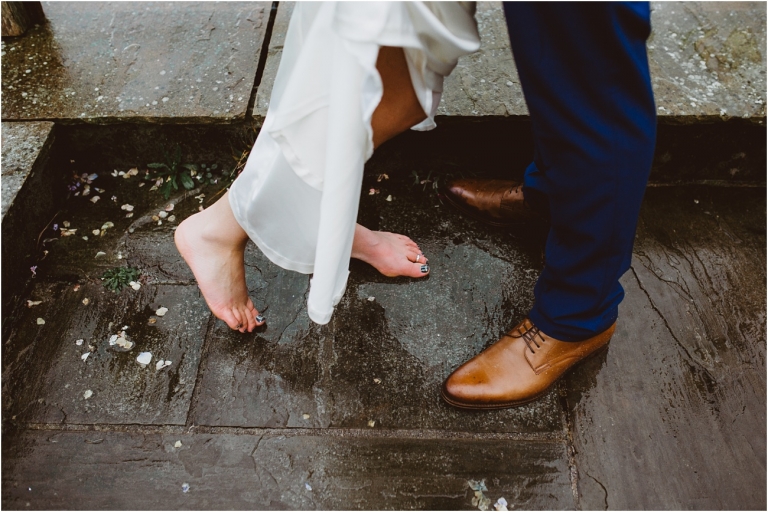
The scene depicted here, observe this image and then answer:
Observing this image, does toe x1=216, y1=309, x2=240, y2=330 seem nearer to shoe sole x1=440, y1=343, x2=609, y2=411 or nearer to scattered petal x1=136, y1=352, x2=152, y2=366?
scattered petal x1=136, y1=352, x2=152, y2=366

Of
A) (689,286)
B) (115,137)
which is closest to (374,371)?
(689,286)

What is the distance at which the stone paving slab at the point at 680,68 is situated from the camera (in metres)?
1.81

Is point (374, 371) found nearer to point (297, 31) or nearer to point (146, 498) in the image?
point (146, 498)

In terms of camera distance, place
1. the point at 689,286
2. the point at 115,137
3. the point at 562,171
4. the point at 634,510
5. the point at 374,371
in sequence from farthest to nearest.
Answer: the point at 115,137 < the point at 689,286 < the point at 374,371 < the point at 634,510 < the point at 562,171

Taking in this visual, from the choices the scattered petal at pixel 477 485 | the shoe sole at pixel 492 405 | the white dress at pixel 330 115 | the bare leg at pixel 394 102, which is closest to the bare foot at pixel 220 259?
the white dress at pixel 330 115

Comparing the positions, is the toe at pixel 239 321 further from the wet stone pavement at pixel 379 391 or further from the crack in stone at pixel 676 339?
the crack in stone at pixel 676 339

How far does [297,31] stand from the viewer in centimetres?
111

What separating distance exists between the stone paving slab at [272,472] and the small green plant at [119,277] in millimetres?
491

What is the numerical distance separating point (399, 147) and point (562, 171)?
3.29ft

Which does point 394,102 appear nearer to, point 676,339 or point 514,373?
point 514,373

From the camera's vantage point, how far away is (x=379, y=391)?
1502mm

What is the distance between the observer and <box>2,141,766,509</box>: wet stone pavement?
1.36m

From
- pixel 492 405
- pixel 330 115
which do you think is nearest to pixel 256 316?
pixel 492 405

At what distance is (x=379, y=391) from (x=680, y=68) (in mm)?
1642
